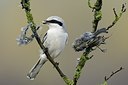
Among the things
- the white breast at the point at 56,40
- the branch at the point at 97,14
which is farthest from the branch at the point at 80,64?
the white breast at the point at 56,40

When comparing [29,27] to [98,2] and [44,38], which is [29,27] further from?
[44,38]

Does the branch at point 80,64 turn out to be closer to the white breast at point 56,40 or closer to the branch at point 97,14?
the branch at point 97,14

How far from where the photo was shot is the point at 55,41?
7.62 feet

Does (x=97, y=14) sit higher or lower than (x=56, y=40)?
higher

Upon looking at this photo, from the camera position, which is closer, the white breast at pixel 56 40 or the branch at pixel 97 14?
the branch at pixel 97 14

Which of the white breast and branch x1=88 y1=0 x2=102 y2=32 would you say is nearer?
branch x1=88 y1=0 x2=102 y2=32

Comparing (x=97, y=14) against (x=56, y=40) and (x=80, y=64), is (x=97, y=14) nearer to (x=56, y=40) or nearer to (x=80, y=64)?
(x=80, y=64)

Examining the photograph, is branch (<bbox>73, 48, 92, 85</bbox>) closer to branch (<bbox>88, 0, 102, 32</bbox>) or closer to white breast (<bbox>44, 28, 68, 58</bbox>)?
branch (<bbox>88, 0, 102, 32</bbox>)

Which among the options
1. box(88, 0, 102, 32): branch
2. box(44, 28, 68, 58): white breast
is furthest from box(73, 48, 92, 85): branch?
box(44, 28, 68, 58): white breast

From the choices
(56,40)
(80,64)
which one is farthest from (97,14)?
(56,40)

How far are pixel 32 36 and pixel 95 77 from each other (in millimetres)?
3550

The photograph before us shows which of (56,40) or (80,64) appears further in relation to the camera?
(56,40)

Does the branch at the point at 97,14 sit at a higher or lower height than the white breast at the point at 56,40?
higher

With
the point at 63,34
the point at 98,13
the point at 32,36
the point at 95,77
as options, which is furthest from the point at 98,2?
the point at 95,77
